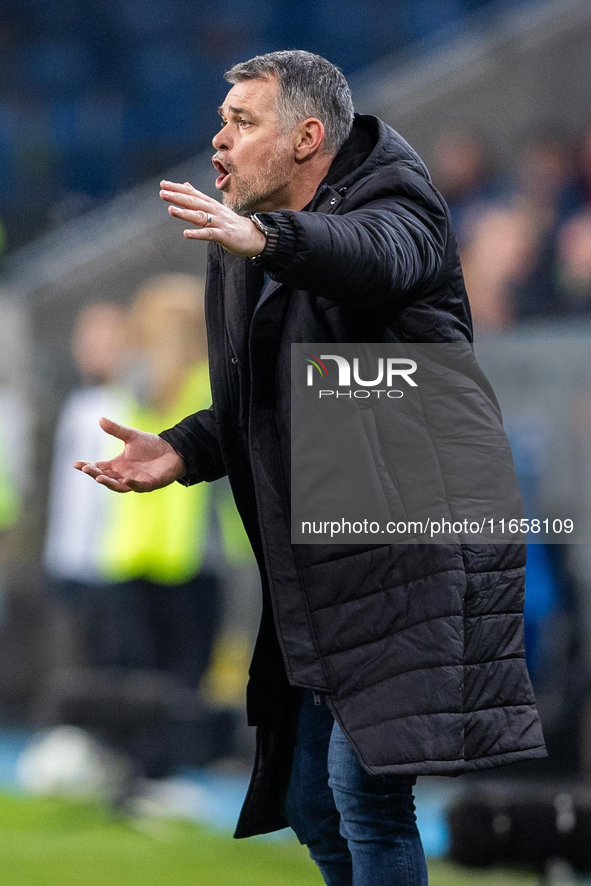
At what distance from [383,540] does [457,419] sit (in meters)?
0.25

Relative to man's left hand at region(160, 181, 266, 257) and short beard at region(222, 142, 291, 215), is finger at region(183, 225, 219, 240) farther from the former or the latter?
short beard at region(222, 142, 291, 215)

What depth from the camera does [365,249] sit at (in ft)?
6.44

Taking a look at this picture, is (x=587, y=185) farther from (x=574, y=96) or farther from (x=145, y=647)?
(x=145, y=647)

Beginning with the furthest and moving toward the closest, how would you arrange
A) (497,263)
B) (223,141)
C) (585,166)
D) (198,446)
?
(585,166)
(497,263)
(198,446)
(223,141)

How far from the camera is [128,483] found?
2486 millimetres

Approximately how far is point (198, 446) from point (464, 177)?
4838 mm

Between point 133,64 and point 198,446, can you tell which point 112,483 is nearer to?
point 198,446

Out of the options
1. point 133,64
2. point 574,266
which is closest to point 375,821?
point 574,266

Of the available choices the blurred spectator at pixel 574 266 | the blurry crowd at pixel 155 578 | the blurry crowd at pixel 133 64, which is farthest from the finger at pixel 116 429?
the blurry crowd at pixel 133 64

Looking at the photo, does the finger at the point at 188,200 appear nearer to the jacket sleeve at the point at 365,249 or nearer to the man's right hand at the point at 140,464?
the jacket sleeve at the point at 365,249

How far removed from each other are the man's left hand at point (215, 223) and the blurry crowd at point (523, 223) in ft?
11.0

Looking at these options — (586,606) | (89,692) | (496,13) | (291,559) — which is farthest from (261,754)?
(496,13)

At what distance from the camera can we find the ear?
2.34 meters

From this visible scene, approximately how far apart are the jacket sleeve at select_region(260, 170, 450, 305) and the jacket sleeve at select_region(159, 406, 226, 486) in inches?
22.9
